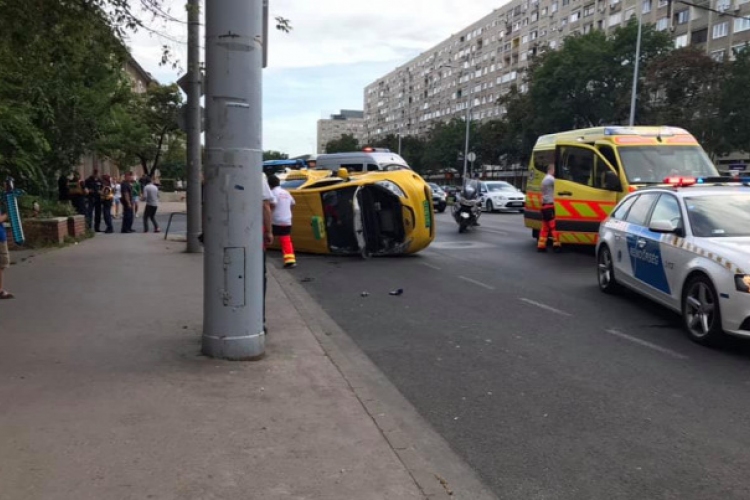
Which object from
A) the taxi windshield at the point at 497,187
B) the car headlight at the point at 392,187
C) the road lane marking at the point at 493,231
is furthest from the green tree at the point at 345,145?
the car headlight at the point at 392,187

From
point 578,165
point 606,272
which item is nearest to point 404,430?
point 606,272

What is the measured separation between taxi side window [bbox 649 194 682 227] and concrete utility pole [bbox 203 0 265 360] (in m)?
4.62

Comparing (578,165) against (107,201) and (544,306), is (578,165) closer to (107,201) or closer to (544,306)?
(544,306)

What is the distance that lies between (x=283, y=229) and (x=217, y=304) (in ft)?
20.9

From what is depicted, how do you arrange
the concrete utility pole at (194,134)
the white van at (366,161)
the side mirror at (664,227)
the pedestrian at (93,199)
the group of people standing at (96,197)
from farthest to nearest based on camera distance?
1. the white van at (366,161)
2. the pedestrian at (93,199)
3. the group of people standing at (96,197)
4. the concrete utility pole at (194,134)
5. the side mirror at (664,227)

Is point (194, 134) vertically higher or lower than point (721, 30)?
lower

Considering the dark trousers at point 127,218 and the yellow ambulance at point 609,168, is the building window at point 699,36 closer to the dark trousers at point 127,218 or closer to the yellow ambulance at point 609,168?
the yellow ambulance at point 609,168

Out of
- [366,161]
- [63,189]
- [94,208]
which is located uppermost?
[366,161]

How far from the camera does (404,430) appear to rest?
423 cm

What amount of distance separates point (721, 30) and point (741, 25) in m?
2.68

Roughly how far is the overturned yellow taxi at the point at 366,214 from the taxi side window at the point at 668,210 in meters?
5.40

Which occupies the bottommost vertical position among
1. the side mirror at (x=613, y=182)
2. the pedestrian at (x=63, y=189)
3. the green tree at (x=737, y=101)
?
the pedestrian at (x=63, y=189)

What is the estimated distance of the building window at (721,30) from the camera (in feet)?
193

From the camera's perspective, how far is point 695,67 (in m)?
41.8
